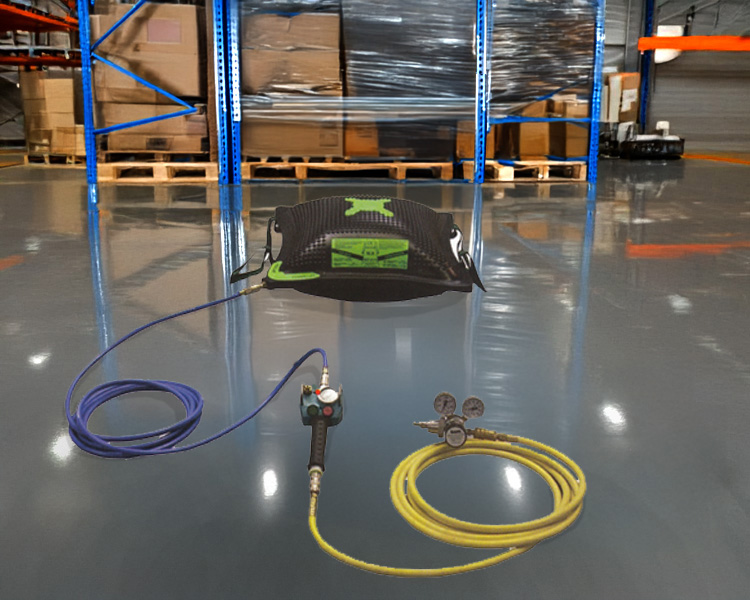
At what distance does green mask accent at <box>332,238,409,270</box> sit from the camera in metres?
2.75

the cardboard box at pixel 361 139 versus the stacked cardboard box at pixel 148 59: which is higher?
the stacked cardboard box at pixel 148 59

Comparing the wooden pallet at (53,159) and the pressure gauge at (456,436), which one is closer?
the pressure gauge at (456,436)

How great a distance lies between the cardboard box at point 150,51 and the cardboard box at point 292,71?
25.9 inches

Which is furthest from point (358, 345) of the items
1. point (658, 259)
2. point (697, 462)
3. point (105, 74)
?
point (105, 74)

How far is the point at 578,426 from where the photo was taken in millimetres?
1562

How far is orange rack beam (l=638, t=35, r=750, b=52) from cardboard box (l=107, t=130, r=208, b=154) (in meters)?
9.55

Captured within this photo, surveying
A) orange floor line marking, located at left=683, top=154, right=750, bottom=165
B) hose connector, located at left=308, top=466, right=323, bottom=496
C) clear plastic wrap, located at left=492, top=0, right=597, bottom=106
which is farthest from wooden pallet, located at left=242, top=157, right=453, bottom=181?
hose connector, located at left=308, top=466, right=323, bottom=496

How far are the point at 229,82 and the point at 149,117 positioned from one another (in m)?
0.93

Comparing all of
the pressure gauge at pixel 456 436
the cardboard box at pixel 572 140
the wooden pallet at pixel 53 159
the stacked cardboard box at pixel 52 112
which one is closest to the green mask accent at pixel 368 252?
the pressure gauge at pixel 456 436

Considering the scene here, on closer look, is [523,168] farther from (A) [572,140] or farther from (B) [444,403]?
(B) [444,403]

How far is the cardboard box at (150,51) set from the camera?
280 inches

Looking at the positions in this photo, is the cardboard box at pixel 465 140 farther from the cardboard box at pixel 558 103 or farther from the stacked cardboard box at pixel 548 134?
the cardboard box at pixel 558 103

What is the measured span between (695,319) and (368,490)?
1.59 meters

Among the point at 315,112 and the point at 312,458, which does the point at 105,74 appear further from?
the point at 312,458
